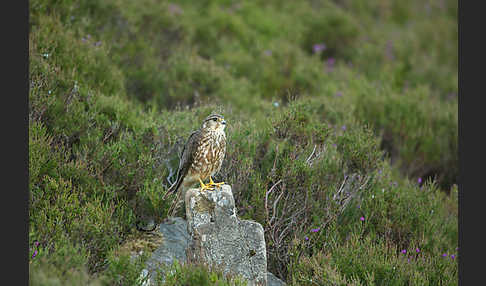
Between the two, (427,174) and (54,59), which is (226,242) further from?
(427,174)

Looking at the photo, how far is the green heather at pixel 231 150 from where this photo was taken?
4.35m

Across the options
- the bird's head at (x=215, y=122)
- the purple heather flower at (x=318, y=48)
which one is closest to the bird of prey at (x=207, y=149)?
the bird's head at (x=215, y=122)

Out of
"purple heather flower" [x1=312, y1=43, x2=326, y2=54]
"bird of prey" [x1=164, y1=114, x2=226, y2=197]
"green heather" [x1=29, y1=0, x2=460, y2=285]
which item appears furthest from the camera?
"purple heather flower" [x1=312, y1=43, x2=326, y2=54]

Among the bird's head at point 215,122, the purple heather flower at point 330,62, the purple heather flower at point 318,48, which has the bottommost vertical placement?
the purple heather flower at point 330,62

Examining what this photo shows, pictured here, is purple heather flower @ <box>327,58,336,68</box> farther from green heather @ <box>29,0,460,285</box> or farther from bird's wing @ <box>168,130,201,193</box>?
bird's wing @ <box>168,130,201,193</box>

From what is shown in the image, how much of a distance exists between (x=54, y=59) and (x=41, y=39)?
357mm

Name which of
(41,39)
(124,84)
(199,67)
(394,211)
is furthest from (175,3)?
(394,211)

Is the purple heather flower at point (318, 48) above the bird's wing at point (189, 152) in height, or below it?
below

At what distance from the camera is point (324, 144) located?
18.9 feet

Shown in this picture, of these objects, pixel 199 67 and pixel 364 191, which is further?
pixel 199 67

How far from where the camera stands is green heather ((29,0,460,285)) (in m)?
4.35

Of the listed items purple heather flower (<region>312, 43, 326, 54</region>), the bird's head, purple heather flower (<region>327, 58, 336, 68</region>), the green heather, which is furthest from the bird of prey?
purple heather flower (<region>312, 43, 326, 54</region>)

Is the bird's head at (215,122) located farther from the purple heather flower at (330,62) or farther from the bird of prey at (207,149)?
the purple heather flower at (330,62)

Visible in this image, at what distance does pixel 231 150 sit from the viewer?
5.32 meters
